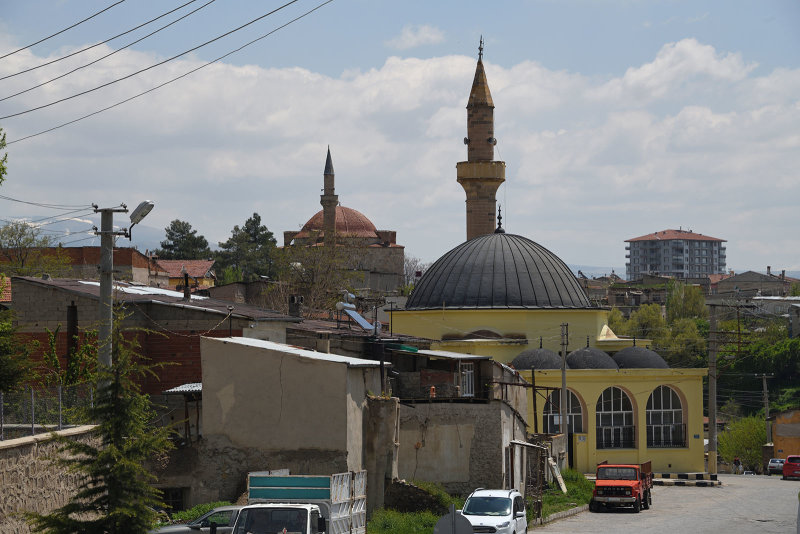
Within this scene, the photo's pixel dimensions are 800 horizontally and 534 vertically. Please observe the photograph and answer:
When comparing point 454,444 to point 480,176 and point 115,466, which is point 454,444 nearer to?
point 115,466

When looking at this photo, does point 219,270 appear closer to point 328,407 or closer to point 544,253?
point 544,253

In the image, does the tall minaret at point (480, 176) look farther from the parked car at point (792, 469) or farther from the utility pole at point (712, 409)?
the parked car at point (792, 469)

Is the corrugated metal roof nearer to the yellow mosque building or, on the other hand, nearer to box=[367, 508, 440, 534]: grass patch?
box=[367, 508, 440, 534]: grass patch

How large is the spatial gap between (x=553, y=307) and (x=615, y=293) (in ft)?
255

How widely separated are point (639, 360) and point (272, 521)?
34293 millimetres

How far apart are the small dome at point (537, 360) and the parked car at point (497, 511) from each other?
80.6 ft

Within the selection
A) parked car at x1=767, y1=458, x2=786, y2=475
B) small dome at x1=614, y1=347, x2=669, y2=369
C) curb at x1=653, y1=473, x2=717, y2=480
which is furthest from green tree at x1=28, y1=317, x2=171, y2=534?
parked car at x1=767, y1=458, x2=786, y2=475

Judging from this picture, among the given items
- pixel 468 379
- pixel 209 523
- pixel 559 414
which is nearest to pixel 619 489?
pixel 468 379

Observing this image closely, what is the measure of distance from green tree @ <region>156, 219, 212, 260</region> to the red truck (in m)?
87.3

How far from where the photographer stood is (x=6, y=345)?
2405 cm

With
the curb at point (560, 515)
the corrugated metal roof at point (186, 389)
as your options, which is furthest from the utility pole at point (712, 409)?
the corrugated metal roof at point (186, 389)

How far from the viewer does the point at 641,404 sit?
155ft

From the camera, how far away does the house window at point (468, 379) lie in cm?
3072

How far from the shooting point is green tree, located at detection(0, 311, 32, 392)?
24094 millimetres
